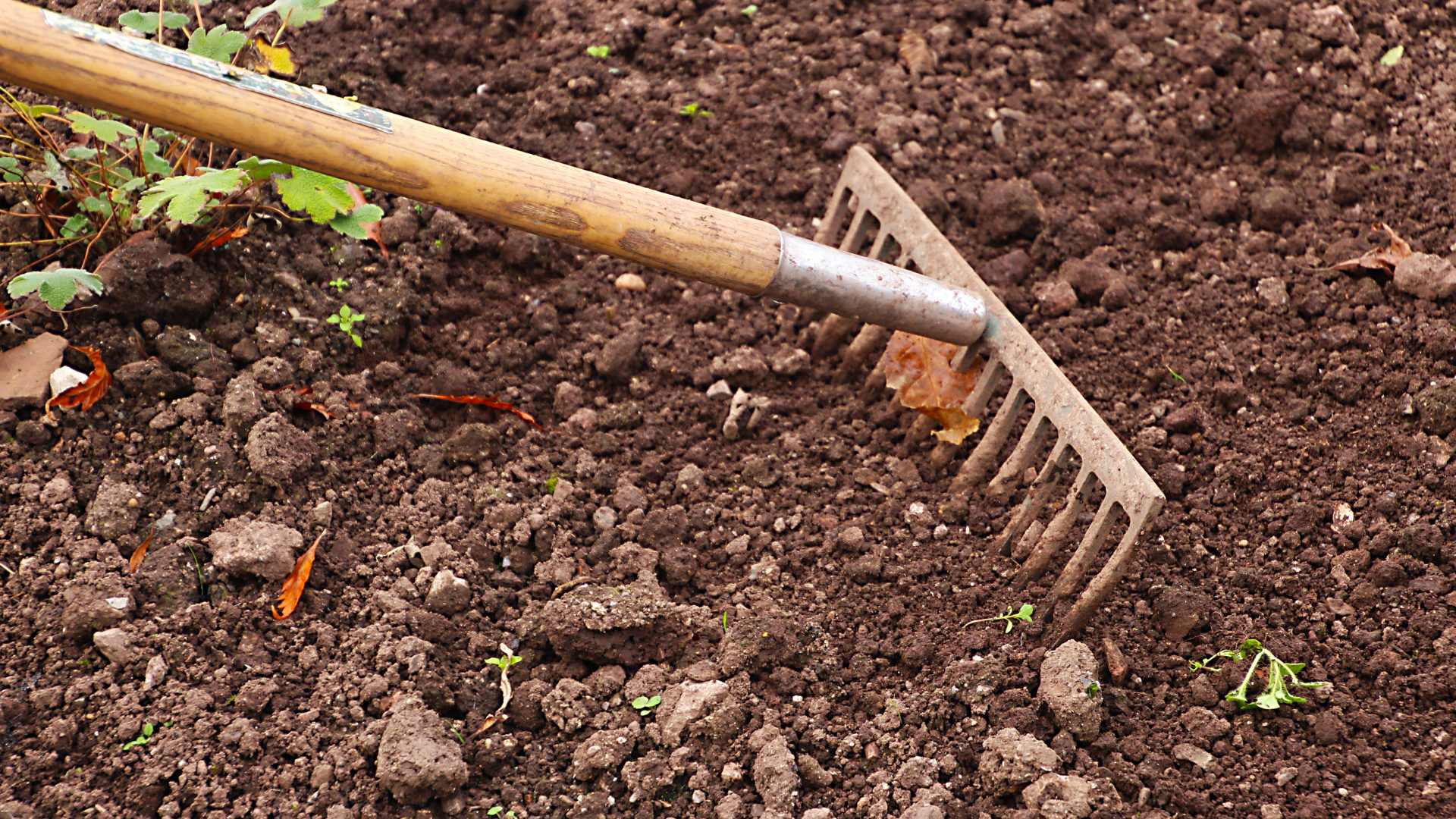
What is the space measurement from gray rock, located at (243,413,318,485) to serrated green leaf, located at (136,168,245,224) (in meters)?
0.50

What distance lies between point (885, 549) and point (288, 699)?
4.54 ft

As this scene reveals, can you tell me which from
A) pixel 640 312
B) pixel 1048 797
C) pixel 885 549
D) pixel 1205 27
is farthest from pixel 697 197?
pixel 1048 797

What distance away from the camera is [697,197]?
11.7ft

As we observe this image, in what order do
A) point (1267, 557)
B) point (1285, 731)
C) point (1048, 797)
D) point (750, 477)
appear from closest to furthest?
point (1048, 797), point (1285, 731), point (1267, 557), point (750, 477)

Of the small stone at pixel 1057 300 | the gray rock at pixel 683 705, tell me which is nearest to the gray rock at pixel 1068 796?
the gray rock at pixel 683 705

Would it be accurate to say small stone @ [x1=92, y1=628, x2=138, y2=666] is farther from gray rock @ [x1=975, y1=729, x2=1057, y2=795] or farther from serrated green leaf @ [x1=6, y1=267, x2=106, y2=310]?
gray rock @ [x1=975, y1=729, x2=1057, y2=795]

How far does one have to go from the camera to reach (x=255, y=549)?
252cm

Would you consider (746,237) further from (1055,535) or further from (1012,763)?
(1012,763)

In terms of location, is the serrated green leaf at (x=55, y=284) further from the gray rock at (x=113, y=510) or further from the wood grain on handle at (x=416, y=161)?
the wood grain on handle at (x=416, y=161)

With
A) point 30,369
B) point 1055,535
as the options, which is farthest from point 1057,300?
point 30,369

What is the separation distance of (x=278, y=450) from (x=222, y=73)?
2.94ft

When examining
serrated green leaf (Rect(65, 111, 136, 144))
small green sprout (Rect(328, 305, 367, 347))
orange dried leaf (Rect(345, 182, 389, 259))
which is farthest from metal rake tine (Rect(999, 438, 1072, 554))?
serrated green leaf (Rect(65, 111, 136, 144))

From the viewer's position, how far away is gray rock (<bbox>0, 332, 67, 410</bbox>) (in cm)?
265

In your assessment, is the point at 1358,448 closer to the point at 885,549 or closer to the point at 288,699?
the point at 885,549
